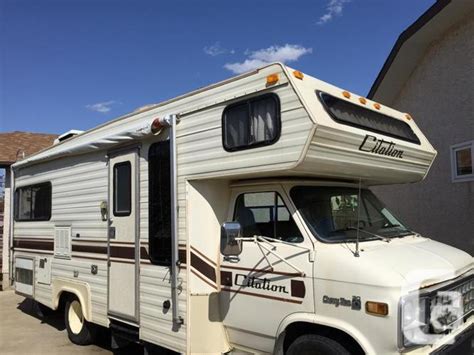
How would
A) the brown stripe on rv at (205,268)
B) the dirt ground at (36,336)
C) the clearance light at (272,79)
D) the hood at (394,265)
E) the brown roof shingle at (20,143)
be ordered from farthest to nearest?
the brown roof shingle at (20,143)
the dirt ground at (36,336)
the brown stripe on rv at (205,268)
the clearance light at (272,79)
the hood at (394,265)

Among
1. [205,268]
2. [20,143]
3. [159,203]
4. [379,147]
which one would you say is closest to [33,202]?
[159,203]

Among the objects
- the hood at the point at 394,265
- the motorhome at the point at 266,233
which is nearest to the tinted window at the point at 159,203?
the motorhome at the point at 266,233

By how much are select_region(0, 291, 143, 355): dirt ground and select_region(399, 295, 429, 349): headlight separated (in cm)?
406

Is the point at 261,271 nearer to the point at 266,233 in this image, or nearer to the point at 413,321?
the point at 266,233

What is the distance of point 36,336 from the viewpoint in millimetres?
7594

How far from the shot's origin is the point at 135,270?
5.55 meters

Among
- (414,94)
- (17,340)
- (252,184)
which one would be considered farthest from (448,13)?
(17,340)

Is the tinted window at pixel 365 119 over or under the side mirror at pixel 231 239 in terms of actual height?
over

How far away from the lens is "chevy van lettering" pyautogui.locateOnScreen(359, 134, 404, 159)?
441cm

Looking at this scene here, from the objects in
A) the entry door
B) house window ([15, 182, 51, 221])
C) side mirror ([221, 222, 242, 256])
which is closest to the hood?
side mirror ([221, 222, 242, 256])

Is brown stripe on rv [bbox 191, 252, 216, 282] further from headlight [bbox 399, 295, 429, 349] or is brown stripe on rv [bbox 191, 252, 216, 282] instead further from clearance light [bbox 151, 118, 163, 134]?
headlight [bbox 399, 295, 429, 349]

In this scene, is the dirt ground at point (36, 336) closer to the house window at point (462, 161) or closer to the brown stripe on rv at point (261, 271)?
the brown stripe on rv at point (261, 271)

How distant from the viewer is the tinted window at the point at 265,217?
436cm

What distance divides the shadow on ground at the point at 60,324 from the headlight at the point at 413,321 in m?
4.06
